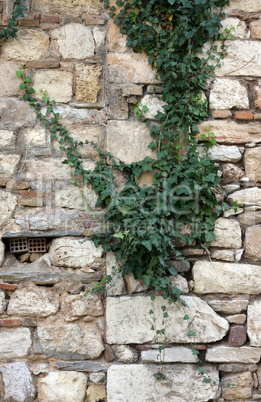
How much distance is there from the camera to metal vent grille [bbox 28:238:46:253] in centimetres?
244

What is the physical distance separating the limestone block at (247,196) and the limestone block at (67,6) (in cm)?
154

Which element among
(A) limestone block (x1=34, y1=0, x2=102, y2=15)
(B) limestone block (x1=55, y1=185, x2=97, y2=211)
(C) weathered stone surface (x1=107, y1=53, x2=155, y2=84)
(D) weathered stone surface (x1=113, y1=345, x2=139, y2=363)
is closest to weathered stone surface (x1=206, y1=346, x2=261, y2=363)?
(D) weathered stone surface (x1=113, y1=345, x2=139, y2=363)

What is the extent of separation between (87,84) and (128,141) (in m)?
0.49

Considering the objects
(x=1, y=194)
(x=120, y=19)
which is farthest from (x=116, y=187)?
(x=120, y=19)

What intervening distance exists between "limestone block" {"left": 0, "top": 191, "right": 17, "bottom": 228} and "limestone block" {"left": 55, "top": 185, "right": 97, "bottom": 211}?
0.92 ft

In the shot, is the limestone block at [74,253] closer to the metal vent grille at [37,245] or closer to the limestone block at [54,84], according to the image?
the metal vent grille at [37,245]

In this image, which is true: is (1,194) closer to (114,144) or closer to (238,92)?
(114,144)

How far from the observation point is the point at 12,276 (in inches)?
92.0

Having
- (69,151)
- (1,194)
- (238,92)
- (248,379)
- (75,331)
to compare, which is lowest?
(248,379)

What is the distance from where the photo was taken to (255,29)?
2527 mm

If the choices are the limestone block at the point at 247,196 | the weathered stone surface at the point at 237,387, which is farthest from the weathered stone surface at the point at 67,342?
the limestone block at the point at 247,196

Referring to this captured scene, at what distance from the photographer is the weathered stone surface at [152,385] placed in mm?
2230

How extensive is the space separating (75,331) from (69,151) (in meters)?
1.14

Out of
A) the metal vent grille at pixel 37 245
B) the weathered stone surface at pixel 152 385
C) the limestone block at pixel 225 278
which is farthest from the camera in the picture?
the metal vent grille at pixel 37 245
